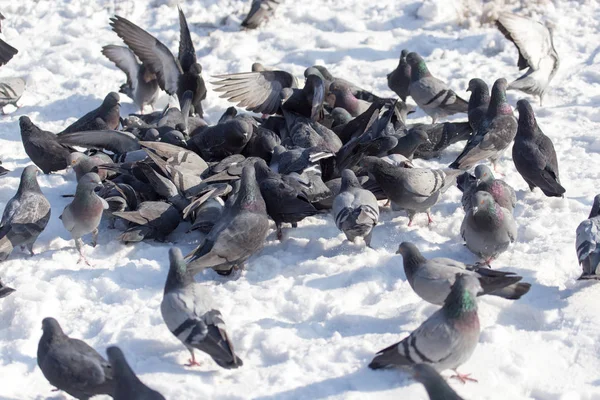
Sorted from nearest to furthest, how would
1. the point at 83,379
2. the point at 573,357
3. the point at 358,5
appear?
the point at 83,379, the point at 573,357, the point at 358,5

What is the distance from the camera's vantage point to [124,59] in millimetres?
10344

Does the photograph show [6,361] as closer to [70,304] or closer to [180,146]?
[70,304]

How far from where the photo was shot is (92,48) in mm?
11336

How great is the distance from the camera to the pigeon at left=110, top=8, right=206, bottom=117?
9.76 m

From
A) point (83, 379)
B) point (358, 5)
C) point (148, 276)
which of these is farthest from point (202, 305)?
point (358, 5)

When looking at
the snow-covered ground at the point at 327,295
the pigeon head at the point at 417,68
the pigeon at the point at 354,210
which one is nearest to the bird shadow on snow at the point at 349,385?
the snow-covered ground at the point at 327,295

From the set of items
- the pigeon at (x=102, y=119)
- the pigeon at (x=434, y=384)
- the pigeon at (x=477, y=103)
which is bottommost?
the pigeon at (x=102, y=119)

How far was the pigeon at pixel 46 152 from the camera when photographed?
8.27 metres

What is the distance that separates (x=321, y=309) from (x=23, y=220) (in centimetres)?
291

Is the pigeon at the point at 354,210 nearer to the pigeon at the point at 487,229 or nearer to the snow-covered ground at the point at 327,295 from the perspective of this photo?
the snow-covered ground at the point at 327,295

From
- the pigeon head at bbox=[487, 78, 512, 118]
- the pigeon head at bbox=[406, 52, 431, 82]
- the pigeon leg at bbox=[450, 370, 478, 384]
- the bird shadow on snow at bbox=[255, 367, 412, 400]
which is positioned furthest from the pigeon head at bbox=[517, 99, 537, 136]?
the bird shadow on snow at bbox=[255, 367, 412, 400]

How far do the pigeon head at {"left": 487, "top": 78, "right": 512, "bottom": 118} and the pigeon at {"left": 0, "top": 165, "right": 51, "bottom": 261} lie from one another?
490cm

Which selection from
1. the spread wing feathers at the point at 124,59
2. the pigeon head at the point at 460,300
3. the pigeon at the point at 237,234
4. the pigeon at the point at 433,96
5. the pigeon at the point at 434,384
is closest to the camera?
the pigeon at the point at 434,384

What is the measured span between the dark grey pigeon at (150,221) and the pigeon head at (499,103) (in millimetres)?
3772
